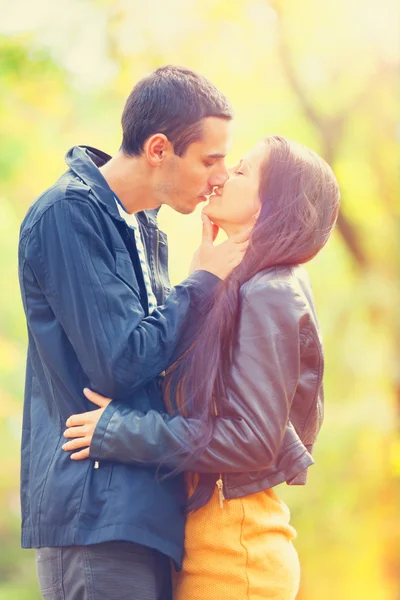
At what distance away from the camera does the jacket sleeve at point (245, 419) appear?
181 centimetres

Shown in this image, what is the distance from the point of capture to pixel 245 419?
1.83m

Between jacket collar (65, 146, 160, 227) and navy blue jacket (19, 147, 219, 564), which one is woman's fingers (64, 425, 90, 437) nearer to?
navy blue jacket (19, 147, 219, 564)

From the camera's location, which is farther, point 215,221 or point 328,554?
point 328,554

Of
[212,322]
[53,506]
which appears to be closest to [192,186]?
[212,322]

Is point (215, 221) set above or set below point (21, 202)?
above

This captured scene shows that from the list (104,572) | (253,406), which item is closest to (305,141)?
(253,406)

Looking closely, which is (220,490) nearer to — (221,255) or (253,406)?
(253,406)

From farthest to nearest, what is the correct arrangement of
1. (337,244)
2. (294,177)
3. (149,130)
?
1. (337,244)
2. (149,130)
3. (294,177)

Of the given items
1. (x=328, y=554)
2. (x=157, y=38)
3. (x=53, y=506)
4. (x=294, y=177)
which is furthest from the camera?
(x=328, y=554)

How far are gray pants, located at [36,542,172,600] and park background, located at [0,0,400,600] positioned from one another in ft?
13.3

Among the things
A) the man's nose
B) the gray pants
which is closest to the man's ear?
the man's nose

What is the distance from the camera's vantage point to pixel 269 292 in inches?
73.7

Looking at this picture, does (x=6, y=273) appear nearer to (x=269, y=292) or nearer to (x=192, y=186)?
(x=192, y=186)

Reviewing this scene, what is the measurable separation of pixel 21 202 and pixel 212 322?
174 inches
